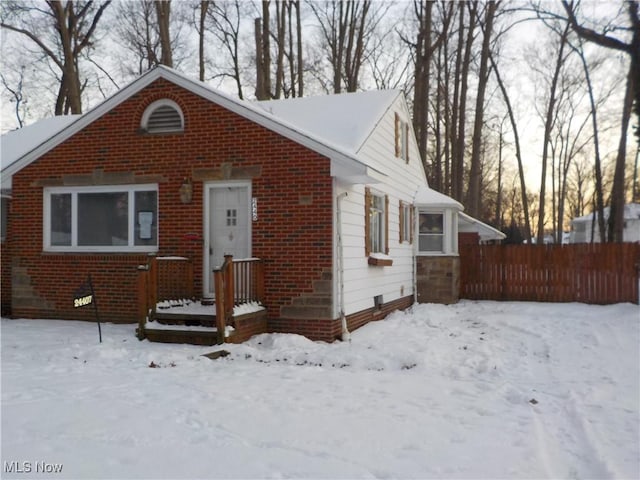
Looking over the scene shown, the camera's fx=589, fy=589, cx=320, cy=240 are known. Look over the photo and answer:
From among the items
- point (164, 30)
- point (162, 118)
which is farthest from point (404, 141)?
point (164, 30)

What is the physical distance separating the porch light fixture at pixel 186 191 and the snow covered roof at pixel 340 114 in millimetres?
2433

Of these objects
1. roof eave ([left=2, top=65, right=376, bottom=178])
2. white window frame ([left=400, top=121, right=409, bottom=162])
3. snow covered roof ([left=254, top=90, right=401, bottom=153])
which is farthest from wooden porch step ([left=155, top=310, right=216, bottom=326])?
white window frame ([left=400, top=121, right=409, bottom=162])

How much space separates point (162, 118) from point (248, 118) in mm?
1808

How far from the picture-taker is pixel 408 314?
13953 millimetres

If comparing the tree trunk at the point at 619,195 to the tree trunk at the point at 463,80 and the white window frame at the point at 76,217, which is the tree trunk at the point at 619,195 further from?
the white window frame at the point at 76,217

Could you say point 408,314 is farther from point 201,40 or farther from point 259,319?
point 201,40

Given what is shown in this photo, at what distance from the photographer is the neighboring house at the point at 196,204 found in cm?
998

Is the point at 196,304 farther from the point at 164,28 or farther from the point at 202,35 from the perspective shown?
the point at 202,35

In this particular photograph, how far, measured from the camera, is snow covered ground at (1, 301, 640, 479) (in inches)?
178

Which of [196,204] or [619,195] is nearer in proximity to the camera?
[196,204]

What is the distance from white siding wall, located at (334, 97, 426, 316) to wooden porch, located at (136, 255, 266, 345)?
1.44 metres

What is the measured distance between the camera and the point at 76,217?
451 inches

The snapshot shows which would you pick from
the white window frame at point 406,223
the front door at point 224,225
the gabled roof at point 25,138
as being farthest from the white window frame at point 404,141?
the gabled roof at point 25,138

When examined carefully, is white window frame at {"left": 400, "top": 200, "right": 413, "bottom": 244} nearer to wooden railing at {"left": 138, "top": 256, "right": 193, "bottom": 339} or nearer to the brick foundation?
the brick foundation
